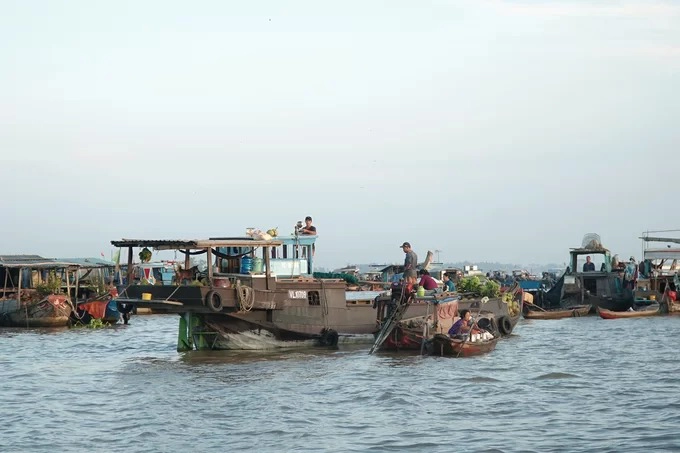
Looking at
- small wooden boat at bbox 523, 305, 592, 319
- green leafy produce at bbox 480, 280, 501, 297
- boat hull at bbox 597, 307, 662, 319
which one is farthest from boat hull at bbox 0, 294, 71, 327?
boat hull at bbox 597, 307, 662, 319

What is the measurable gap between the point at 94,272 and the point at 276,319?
92.2ft

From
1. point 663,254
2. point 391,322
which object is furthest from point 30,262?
point 663,254

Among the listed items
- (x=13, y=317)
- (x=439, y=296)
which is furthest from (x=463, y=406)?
(x=13, y=317)

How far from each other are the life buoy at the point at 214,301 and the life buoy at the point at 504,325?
9982 millimetres

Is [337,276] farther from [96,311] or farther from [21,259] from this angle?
[21,259]

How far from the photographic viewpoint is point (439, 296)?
26.2 metres

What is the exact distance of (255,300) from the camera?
2573 centimetres

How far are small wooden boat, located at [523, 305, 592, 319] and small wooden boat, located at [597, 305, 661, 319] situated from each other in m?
1.06

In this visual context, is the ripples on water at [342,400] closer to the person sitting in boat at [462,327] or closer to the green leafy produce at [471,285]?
the person sitting in boat at [462,327]

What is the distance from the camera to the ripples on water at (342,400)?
15.2m

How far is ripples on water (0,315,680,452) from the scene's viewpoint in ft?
49.9

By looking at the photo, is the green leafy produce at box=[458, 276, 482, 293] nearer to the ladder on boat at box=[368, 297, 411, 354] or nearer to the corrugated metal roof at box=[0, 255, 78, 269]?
the ladder on boat at box=[368, 297, 411, 354]

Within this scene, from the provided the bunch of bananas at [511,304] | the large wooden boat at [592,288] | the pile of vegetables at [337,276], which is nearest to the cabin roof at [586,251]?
the large wooden boat at [592,288]

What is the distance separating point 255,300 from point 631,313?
72.3ft
